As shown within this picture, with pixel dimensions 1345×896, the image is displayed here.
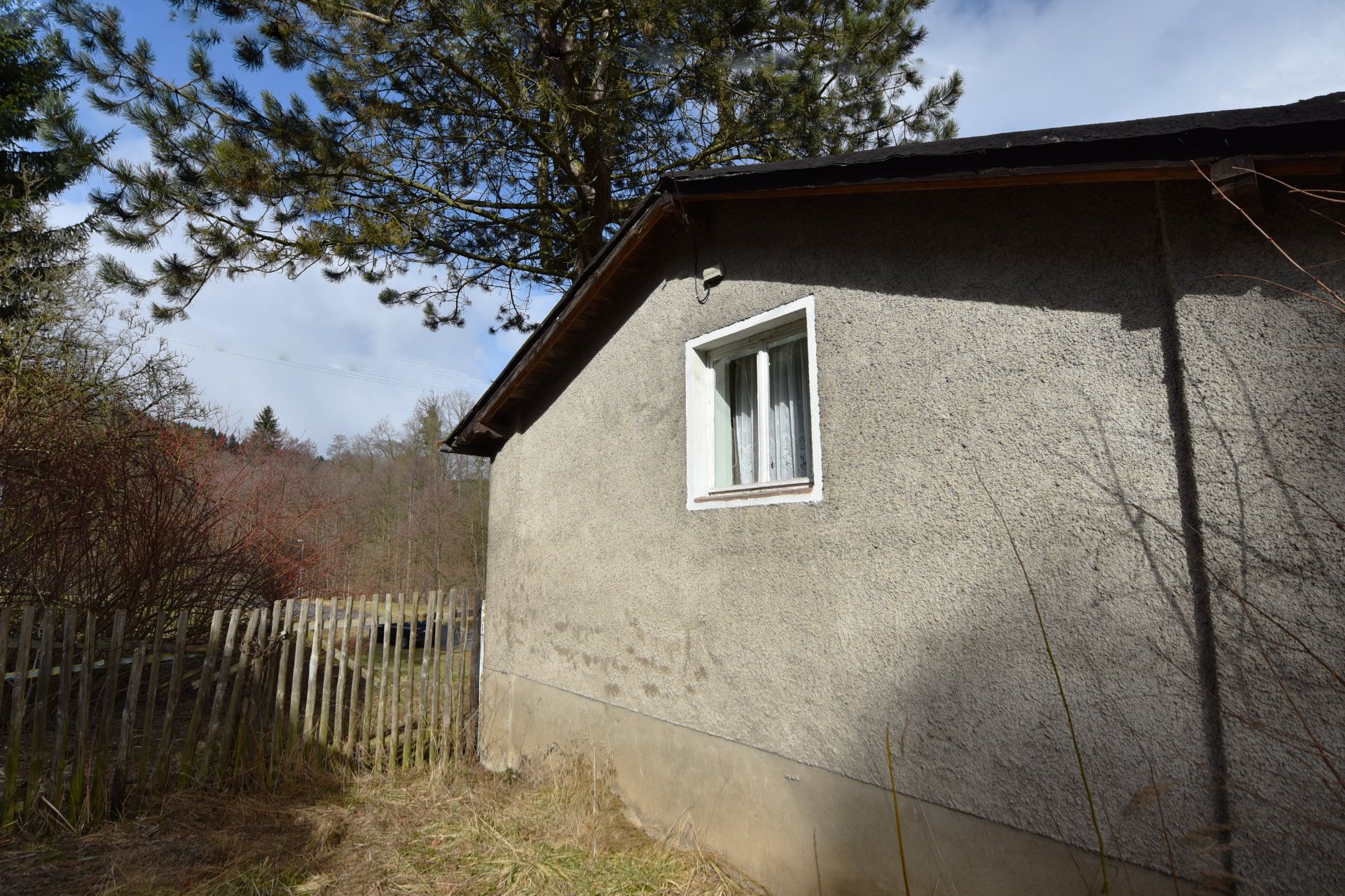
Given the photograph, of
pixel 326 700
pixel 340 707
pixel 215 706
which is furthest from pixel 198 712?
pixel 340 707

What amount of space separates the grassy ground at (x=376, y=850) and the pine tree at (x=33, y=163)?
237 inches

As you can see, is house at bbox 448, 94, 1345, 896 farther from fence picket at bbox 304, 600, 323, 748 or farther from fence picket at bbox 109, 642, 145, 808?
fence picket at bbox 109, 642, 145, 808

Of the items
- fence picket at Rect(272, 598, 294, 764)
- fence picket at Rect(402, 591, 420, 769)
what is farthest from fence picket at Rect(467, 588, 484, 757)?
fence picket at Rect(272, 598, 294, 764)

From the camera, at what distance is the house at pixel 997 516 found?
8.84 feet

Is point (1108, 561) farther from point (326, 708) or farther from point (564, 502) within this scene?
point (326, 708)

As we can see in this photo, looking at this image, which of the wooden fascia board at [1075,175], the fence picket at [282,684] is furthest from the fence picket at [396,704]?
the wooden fascia board at [1075,175]

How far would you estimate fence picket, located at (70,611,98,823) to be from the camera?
19.2ft

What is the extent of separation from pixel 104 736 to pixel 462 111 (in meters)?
7.27

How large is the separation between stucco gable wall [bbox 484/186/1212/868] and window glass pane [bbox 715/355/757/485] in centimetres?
34

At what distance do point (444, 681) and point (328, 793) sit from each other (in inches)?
61.3

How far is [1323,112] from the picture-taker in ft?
8.75

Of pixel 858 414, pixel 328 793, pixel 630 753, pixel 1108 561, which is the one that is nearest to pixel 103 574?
pixel 328 793

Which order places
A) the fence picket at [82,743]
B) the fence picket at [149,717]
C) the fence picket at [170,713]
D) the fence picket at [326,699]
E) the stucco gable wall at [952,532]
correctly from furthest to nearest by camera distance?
the fence picket at [326,699] → the fence picket at [170,713] → the fence picket at [149,717] → the fence picket at [82,743] → the stucco gable wall at [952,532]

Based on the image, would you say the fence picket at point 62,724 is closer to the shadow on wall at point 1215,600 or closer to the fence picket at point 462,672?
the fence picket at point 462,672
